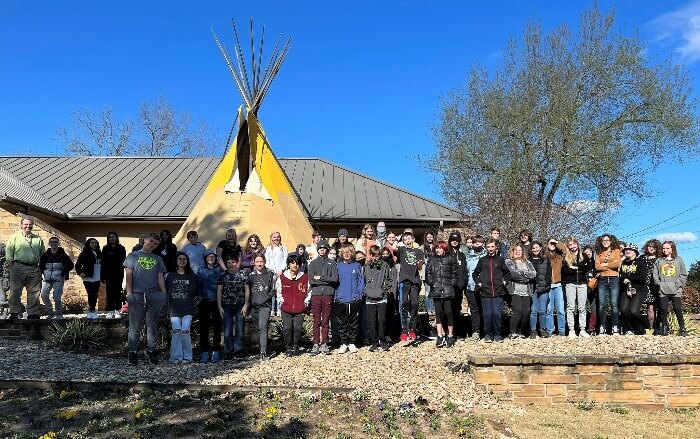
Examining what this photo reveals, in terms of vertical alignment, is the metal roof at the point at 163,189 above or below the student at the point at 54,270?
above

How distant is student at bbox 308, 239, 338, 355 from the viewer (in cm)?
801

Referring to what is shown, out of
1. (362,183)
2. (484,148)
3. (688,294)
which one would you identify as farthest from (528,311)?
(484,148)

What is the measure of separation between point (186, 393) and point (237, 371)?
1248 millimetres

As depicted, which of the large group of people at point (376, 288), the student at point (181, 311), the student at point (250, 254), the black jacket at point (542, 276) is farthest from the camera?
the student at point (250, 254)

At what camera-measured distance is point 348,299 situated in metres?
8.10

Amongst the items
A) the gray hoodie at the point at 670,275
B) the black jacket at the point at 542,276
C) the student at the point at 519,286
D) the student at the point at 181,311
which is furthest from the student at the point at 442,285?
the student at the point at 181,311

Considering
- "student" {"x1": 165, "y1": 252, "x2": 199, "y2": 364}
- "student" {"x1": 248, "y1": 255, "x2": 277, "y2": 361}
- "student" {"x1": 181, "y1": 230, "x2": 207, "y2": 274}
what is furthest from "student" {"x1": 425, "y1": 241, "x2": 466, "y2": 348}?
"student" {"x1": 181, "y1": 230, "x2": 207, "y2": 274}

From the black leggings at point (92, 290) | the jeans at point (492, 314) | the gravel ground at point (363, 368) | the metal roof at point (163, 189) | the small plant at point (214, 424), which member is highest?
the metal roof at point (163, 189)

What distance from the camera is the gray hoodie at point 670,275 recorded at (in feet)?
27.7

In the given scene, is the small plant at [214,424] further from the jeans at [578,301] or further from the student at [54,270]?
the jeans at [578,301]

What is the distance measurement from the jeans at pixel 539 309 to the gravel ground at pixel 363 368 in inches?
13.5

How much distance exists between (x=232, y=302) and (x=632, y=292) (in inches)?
223

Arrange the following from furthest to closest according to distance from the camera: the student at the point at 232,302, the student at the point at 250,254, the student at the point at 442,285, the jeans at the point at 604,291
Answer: the student at the point at 250,254 → the jeans at the point at 604,291 → the student at the point at 442,285 → the student at the point at 232,302

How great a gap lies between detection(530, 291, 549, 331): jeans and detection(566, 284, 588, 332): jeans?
0.34 meters
